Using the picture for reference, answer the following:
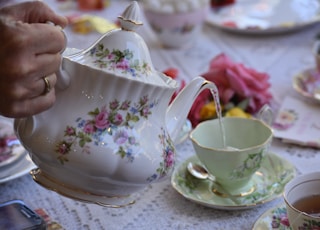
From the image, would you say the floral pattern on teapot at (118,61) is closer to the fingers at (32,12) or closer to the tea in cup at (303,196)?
the fingers at (32,12)

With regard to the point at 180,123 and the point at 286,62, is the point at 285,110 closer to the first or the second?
the point at 286,62

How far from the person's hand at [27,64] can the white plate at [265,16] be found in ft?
2.75

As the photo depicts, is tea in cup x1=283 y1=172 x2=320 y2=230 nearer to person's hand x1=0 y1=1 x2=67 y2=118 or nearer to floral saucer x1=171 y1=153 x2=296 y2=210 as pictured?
floral saucer x1=171 y1=153 x2=296 y2=210

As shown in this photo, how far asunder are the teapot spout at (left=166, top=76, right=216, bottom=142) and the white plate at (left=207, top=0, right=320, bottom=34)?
0.64 meters

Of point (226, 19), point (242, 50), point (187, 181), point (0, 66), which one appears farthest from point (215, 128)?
point (226, 19)

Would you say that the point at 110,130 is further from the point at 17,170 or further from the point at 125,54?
the point at 17,170

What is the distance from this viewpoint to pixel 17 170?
0.87 m

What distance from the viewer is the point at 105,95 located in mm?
639

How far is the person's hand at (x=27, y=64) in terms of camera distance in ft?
1.84

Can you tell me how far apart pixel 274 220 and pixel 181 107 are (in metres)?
0.18

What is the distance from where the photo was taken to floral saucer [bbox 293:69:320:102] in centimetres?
107

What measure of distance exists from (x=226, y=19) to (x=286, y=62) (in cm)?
25

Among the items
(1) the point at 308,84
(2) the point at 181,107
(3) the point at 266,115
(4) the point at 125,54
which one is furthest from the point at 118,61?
(1) the point at 308,84

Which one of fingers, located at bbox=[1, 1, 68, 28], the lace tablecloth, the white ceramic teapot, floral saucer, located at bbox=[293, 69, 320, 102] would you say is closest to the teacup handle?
the lace tablecloth
